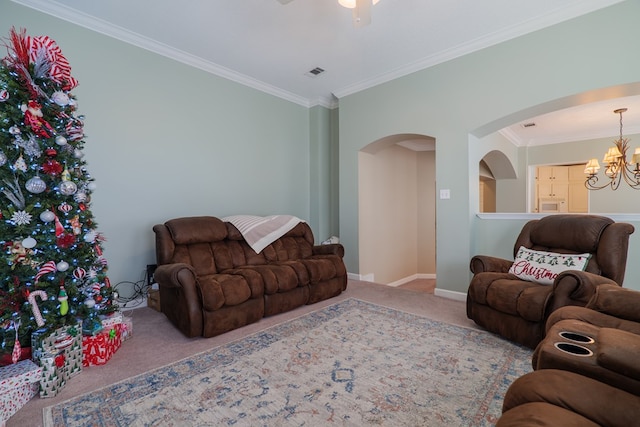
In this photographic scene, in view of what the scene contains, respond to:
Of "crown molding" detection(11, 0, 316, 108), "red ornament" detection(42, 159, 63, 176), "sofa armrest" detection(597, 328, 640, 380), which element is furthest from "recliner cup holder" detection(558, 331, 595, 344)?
"crown molding" detection(11, 0, 316, 108)

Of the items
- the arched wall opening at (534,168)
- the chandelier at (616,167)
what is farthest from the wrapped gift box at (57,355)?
the chandelier at (616,167)

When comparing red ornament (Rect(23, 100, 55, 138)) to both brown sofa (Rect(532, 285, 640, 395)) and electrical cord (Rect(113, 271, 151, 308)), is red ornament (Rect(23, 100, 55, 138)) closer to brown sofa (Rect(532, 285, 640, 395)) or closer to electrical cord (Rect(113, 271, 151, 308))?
electrical cord (Rect(113, 271, 151, 308))

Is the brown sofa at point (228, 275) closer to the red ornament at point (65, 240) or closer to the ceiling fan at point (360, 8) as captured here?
the red ornament at point (65, 240)

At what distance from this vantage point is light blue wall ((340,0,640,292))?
8.64 feet

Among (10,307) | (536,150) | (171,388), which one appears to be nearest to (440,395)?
(171,388)

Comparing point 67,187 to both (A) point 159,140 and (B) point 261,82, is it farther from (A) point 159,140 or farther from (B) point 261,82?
(B) point 261,82

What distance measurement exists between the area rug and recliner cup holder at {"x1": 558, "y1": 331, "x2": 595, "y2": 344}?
599 mm

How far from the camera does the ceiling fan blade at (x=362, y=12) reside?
6.97ft

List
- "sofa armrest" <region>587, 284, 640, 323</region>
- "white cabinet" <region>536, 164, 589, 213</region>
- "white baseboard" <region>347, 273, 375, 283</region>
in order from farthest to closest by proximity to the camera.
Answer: "white cabinet" <region>536, 164, 589, 213</region> → "white baseboard" <region>347, 273, 375, 283</region> → "sofa armrest" <region>587, 284, 640, 323</region>

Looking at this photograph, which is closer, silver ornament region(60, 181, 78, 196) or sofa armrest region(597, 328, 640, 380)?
sofa armrest region(597, 328, 640, 380)

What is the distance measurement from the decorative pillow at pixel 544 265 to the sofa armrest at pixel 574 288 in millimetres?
345

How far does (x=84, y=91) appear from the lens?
113 inches

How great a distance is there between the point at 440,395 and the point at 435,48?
353 centimetres

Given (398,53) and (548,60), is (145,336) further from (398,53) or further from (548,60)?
(548,60)
